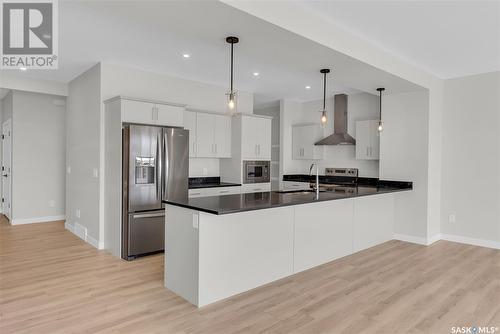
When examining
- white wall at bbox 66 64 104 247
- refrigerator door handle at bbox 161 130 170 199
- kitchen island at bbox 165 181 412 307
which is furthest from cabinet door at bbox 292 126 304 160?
white wall at bbox 66 64 104 247

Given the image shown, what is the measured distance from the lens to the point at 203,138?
18.7 ft

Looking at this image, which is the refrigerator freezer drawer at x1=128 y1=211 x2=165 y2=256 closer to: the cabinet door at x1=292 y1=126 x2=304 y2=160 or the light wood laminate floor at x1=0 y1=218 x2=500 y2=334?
the light wood laminate floor at x1=0 y1=218 x2=500 y2=334

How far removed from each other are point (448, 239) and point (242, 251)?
416 centimetres

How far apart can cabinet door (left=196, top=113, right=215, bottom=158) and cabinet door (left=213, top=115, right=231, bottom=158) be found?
3.4 inches

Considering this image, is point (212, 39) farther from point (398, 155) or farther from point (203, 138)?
point (398, 155)

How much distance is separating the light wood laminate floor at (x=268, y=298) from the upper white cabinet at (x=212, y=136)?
2041 mm

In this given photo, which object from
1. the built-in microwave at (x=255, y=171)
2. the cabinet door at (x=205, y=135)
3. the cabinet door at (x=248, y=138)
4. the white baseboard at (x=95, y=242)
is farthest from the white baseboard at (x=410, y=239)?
the white baseboard at (x=95, y=242)

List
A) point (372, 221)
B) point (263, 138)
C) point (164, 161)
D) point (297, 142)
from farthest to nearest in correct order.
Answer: point (297, 142)
point (263, 138)
point (372, 221)
point (164, 161)

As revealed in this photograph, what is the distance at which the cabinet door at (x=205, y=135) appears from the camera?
562 cm

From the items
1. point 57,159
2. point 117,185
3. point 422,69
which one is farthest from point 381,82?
point 57,159

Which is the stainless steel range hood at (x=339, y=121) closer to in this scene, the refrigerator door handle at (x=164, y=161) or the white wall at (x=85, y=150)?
the refrigerator door handle at (x=164, y=161)

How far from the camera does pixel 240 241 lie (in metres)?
3.14

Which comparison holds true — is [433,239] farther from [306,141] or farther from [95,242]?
[95,242]

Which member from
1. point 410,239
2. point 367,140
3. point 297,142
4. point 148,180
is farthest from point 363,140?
point 148,180
